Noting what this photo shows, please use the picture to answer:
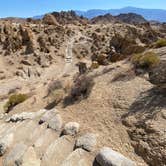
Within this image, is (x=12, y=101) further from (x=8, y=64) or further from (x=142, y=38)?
(x=142, y=38)

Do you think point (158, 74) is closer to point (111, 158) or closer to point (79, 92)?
point (79, 92)

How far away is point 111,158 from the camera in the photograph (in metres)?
8.54

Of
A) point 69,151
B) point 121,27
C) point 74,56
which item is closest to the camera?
point 69,151

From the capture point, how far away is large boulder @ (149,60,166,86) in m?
11.7

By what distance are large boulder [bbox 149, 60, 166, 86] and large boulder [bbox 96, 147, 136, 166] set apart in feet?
12.4

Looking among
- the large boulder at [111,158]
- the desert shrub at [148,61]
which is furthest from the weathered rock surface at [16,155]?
the desert shrub at [148,61]

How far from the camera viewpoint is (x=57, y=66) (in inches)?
1832

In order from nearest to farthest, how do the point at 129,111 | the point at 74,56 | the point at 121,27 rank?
the point at 129,111 → the point at 74,56 → the point at 121,27

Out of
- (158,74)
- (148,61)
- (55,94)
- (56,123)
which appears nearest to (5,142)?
(56,123)

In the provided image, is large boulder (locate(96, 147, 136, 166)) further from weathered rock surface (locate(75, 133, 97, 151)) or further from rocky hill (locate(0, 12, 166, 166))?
weathered rock surface (locate(75, 133, 97, 151))

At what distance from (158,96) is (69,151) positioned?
12.2ft

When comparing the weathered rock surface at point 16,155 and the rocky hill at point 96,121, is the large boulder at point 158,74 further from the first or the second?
the weathered rock surface at point 16,155

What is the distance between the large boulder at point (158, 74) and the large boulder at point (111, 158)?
3778mm

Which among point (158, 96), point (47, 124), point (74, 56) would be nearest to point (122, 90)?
point (158, 96)
